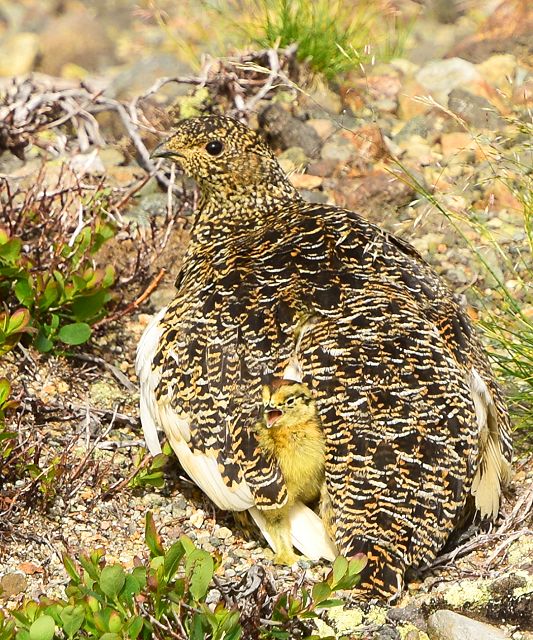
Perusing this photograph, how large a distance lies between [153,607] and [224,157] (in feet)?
8.82

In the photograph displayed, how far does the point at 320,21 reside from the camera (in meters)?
8.54

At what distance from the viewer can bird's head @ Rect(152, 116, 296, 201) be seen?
570 centimetres

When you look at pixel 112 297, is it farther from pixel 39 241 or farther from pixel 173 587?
pixel 173 587

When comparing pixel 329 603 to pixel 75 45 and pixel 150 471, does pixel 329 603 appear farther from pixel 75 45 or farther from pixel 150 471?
pixel 75 45

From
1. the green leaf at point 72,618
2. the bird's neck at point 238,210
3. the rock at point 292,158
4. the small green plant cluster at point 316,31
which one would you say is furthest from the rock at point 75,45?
the green leaf at point 72,618

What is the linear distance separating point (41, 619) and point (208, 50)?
23.4 feet

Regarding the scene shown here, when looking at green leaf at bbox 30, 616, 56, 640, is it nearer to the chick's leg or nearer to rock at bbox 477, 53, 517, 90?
the chick's leg

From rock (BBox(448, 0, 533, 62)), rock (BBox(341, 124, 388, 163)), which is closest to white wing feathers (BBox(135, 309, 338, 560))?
rock (BBox(341, 124, 388, 163))

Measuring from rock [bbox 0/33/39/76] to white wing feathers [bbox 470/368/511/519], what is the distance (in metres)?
9.33

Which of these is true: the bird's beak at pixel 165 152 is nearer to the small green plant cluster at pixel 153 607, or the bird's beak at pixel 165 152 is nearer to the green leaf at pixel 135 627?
the small green plant cluster at pixel 153 607

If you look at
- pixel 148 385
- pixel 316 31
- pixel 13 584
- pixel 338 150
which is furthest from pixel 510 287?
pixel 13 584

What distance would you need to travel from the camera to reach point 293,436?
441 cm

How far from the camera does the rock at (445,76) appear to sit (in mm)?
8695

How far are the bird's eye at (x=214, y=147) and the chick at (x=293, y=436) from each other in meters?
1.69
